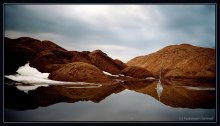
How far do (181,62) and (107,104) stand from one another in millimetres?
1350

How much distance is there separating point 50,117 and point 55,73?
68 centimetres

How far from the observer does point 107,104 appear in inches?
171

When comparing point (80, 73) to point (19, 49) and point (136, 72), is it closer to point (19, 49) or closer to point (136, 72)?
point (136, 72)

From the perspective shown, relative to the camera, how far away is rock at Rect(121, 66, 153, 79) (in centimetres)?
451

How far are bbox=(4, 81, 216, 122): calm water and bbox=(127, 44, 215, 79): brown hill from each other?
0.23 meters

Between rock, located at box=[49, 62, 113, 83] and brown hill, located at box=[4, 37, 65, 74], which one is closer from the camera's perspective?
brown hill, located at box=[4, 37, 65, 74]

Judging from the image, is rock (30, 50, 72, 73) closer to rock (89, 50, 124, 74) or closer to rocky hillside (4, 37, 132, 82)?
rocky hillside (4, 37, 132, 82)

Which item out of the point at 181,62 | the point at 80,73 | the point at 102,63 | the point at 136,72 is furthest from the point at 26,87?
the point at 181,62

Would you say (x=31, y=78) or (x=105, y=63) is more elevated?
(x=105, y=63)

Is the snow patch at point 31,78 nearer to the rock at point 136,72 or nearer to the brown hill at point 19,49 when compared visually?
the brown hill at point 19,49

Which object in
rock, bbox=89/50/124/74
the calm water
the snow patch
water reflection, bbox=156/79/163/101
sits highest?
rock, bbox=89/50/124/74

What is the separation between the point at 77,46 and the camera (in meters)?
4.40

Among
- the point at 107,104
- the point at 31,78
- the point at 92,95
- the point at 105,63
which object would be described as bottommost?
the point at 107,104

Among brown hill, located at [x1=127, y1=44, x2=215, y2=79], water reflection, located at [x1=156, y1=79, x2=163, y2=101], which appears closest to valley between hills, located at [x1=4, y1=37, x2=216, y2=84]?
brown hill, located at [x1=127, y1=44, x2=215, y2=79]
